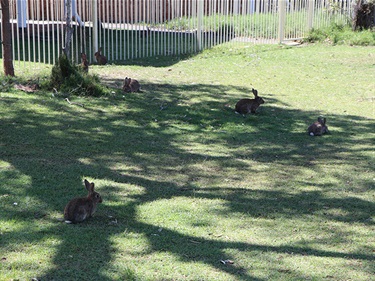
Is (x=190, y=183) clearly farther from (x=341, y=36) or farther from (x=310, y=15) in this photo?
(x=310, y=15)

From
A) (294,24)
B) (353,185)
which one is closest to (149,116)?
(353,185)

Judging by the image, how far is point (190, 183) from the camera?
7.77 m

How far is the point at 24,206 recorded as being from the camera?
6672mm

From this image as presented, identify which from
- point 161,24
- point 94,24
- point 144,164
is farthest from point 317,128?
point 161,24

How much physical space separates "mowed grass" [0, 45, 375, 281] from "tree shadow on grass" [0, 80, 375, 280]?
21 millimetres

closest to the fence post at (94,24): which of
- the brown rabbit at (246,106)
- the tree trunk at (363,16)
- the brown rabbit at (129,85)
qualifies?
the brown rabbit at (129,85)

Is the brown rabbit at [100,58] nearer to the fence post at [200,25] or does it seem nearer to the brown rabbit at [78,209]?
the fence post at [200,25]

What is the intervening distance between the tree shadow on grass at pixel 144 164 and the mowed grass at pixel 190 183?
2 cm

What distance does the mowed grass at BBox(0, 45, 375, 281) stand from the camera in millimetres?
5551

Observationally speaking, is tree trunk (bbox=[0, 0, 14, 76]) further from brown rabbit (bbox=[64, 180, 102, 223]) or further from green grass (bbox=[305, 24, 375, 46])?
green grass (bbox=[305, 24, 375, 46])

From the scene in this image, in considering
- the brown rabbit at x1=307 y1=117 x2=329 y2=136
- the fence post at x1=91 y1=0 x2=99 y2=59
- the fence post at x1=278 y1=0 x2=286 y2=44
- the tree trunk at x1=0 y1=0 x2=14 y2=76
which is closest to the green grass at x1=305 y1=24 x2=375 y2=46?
the fence post at x1=278 y1=0 x2=286 y2=44

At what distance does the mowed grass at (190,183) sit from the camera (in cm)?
555

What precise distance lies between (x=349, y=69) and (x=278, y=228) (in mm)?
10837

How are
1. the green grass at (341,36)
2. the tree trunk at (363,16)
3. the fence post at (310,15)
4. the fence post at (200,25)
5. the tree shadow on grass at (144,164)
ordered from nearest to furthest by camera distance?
the tree shadow on grass at (144,164) < the fence post at (200,25) < the green grass at (341,36) < the fence post at (310,15) < the tree trunk at (363,16)
